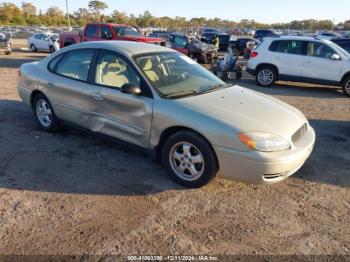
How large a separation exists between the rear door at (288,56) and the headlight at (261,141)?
27.5ft

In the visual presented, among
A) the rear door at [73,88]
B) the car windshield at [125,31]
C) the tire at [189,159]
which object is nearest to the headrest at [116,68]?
the rear door at [73,88]

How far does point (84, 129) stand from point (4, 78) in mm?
8054

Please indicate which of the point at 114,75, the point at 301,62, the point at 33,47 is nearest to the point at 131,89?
the point at 114,75

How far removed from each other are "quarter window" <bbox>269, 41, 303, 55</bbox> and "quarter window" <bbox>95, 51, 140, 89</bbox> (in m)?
8.32

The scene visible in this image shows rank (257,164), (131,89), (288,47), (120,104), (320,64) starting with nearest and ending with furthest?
1. (257,164)
2. (131,89)
3. (120,104)
4. (320,64)
5. (288,47)

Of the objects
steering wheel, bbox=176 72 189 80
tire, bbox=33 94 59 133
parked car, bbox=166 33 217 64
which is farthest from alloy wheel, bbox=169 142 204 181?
parked car, bbox=166 33 217 64

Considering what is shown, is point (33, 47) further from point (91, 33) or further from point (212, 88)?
point (212, 88)

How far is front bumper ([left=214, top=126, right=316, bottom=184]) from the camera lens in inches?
138

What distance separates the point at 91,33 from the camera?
15.4 m

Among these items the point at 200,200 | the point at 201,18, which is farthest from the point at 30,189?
the point at 201,18

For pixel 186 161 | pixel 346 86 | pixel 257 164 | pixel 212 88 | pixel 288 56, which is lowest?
pixel 346 86

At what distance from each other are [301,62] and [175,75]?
7.82m

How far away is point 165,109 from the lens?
3.96 m

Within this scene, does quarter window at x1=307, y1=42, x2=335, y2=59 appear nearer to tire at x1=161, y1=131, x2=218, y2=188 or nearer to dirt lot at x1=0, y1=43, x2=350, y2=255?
dirt lot at x1=0, y1=43, x2=350, y2=255
